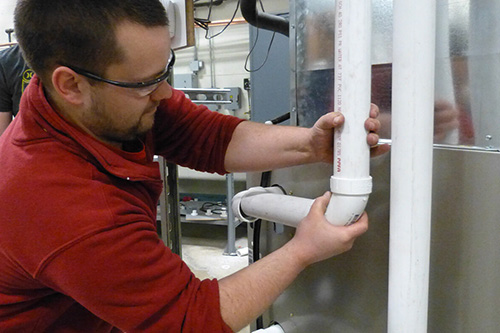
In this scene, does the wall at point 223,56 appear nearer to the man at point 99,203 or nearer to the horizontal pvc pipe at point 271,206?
the horizontal pvc pipe at point 271,206

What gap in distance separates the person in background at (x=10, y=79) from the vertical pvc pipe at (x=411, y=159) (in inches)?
51.4

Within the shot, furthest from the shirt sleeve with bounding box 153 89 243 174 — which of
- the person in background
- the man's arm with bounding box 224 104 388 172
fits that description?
the person in background

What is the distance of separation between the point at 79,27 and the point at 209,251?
7.04 feet

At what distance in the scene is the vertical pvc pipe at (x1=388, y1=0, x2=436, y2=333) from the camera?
1.57 ft

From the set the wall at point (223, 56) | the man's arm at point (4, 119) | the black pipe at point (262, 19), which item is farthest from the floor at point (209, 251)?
the black pipe at point (262, 19)

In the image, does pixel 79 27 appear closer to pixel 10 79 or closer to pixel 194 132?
pixel 194 132

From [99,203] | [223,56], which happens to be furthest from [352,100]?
[223,56]

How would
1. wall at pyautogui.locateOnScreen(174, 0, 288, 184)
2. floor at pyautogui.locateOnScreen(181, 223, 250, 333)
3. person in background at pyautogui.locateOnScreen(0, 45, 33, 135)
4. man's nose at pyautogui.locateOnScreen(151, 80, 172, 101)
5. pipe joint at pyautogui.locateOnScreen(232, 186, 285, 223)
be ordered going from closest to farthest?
man's nose at pyautogui.locateOnScreen(151, 80, 172, 101), pipe joint at pyautogui.locateOnScreen(232, 186, 285, 223), person in background at pyautogui.locateOnScreen(0, 45, 33, 135), floor at pyautogui.locateOnScreen(181, 223, 250, 333), wall at pyautogui.locateOnScreen(174, 0, 288, 184)

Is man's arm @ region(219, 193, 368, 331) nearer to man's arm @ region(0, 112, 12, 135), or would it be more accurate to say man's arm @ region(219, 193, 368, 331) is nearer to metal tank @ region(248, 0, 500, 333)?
metal tank @ region(248, 0, 500, 333)

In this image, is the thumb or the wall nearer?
the thumb

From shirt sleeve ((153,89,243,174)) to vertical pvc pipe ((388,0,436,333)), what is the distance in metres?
0.41

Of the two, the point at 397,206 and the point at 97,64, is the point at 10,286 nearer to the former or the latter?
the point at 97,64

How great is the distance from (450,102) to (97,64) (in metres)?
0.49

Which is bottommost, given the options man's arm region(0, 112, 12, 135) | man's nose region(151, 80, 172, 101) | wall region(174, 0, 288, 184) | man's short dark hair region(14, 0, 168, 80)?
man's arm region(0, 112, 12, 135)
